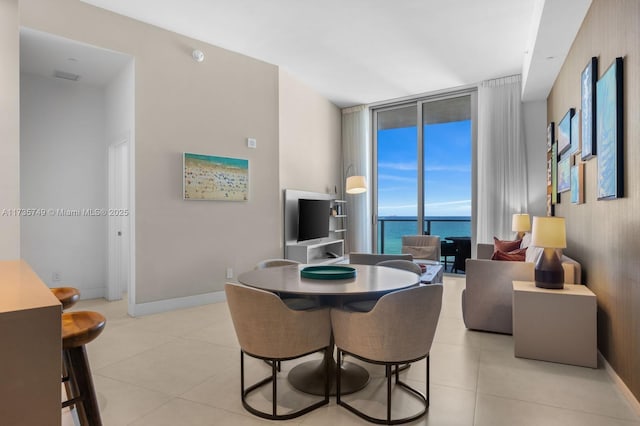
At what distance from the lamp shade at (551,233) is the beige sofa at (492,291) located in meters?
0.49

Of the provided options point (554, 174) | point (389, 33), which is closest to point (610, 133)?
point (554, 174)

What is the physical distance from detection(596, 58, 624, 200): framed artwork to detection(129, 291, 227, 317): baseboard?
418 centimetres

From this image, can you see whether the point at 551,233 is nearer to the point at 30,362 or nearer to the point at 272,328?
the point at 272,328

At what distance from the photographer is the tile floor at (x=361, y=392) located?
209cm

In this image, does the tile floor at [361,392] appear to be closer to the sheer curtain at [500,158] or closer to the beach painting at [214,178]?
the beach painting at [214,178]

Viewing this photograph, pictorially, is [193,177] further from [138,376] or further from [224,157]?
[138,376]

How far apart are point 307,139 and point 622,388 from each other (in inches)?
203

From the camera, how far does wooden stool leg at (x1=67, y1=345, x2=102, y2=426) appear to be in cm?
167

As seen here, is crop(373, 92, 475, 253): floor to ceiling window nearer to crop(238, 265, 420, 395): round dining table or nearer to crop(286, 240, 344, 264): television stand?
crop(286, 240, 344, 264): television stand

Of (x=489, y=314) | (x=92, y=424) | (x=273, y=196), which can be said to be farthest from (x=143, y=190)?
(x=489, y=314)

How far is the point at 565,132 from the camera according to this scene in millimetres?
4113

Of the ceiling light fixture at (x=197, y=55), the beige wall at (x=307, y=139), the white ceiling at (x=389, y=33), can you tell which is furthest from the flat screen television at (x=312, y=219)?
the ceiling light fixture at (x=197, y=55)

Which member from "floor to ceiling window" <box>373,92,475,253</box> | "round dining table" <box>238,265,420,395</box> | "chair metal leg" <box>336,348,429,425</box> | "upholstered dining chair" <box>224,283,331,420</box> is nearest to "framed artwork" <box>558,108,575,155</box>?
"floor to ceiling window" <box>373,92,475,253</box>

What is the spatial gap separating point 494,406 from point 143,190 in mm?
3892
